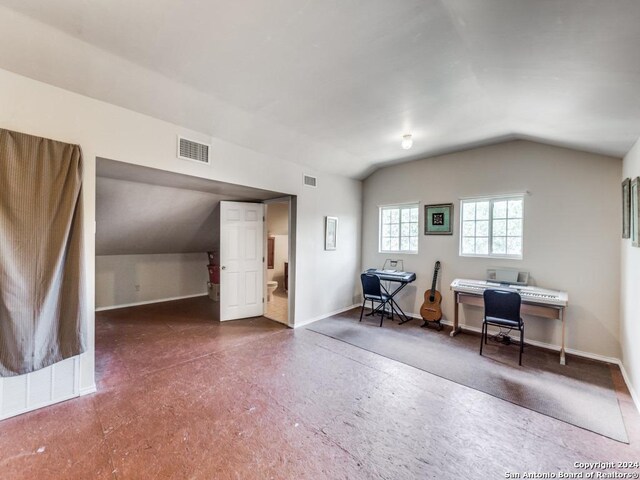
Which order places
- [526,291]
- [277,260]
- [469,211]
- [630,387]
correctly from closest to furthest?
1. [630,387]
2. [526,291]
3. [469,211]
4. [277,260]

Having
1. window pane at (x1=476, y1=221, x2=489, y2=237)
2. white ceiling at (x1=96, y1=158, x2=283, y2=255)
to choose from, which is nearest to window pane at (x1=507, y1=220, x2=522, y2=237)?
window pane at (x1=476, y1=221, x2=489, y2=237)

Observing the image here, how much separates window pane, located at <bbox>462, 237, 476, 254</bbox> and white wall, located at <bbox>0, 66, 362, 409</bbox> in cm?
201

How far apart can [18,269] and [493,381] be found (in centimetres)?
418

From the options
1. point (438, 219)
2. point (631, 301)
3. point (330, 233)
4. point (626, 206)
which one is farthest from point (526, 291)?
point (330, 233)

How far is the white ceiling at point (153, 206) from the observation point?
3.15 m

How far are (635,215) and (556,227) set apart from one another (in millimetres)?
1132

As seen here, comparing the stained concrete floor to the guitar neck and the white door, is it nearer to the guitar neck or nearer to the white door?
the white door

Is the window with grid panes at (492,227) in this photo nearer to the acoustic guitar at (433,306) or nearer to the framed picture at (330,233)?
the acoustic guitar at (433,306)

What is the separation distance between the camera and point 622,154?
291 centimetres

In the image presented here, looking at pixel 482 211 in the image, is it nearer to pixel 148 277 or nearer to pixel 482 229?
pixel 482 229

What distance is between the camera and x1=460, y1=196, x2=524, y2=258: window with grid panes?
376 centimetres

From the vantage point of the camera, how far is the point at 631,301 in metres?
2.52

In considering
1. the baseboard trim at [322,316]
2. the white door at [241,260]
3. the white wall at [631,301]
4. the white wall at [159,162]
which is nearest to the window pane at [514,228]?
the white wall at [631,301]

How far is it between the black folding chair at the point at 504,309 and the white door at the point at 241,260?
3.45m
